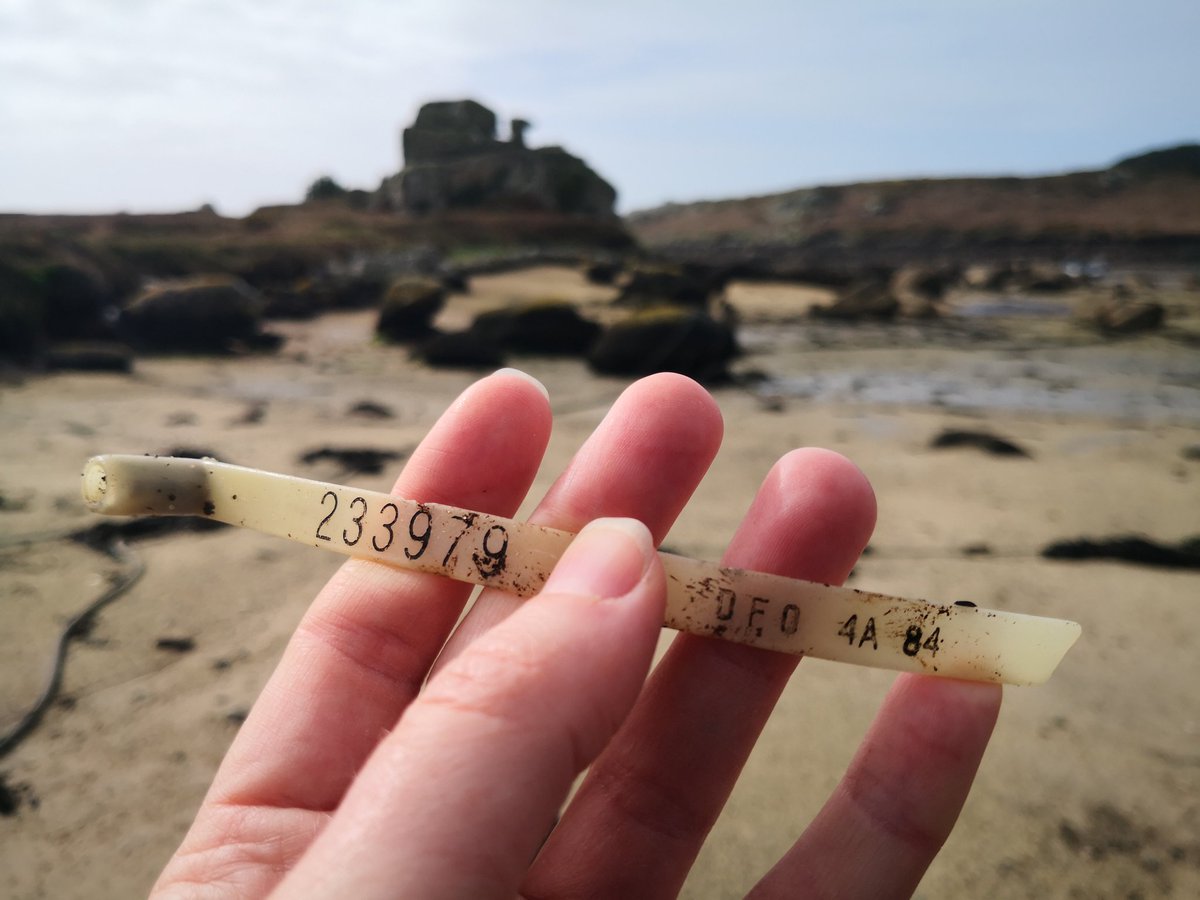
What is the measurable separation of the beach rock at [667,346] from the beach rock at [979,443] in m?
2.73

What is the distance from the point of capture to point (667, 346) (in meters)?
7.99

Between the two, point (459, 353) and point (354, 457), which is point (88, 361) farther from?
point (354, 457)

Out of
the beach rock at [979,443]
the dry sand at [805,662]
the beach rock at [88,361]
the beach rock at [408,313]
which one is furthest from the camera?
the beach rock at [408,313]

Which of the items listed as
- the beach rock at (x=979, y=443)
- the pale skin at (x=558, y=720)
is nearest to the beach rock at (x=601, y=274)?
the beach rock at (x=979, y=443)

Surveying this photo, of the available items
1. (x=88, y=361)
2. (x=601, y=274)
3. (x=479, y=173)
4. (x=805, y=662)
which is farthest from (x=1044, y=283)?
(x=479, y=173)

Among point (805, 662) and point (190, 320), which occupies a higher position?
point (190, 320)

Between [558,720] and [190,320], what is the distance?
10053 millimetres

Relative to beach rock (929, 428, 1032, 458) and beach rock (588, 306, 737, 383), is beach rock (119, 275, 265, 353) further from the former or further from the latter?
beach rock (929, 428, 1032, 458)

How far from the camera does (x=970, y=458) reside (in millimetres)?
5016

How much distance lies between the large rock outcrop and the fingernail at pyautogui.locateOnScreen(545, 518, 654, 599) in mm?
30628

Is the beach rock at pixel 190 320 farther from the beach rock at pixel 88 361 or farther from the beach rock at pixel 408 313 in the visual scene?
the beach rock at pixel 408 313

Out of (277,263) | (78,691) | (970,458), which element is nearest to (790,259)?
(277,263)

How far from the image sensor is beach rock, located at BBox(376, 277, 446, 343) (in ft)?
33.3

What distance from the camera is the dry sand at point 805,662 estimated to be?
201 centimetres
